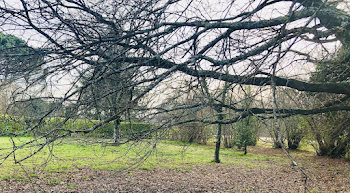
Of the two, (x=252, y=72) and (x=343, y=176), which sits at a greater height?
(x=252, y=72)

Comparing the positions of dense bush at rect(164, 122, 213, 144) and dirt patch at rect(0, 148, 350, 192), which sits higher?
dense bush at rect(164, 122, 213, 144)

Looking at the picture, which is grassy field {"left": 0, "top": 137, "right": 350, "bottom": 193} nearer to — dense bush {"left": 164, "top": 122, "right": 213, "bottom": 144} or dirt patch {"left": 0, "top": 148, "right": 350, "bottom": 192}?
dirt patch {"left": 0, "top": 148, "right": 350, "bottom": 192}

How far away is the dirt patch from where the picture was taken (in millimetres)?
6656

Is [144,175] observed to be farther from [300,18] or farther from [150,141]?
[300,18]

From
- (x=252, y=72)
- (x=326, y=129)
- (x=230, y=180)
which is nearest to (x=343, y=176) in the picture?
(x=326, y=129)

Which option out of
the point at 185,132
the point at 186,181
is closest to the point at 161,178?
the point at 186,181

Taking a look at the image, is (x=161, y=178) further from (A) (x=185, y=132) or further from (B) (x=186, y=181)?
(A) (x=185, y=132)

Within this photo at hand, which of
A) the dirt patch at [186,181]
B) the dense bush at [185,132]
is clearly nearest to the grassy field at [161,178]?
the dirt patch at [186,181]

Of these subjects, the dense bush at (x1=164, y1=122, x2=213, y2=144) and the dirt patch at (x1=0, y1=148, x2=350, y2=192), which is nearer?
the dense bush at (x1=164, y1=122, x2=213, y2=144)

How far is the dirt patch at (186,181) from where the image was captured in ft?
21.8

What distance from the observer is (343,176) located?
31.2 ft

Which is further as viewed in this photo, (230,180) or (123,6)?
(230,180)

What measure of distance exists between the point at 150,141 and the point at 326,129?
11264 mm

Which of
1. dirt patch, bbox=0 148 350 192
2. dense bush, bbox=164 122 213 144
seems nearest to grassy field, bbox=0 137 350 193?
dirt patch, bbox=0 148 350 192
